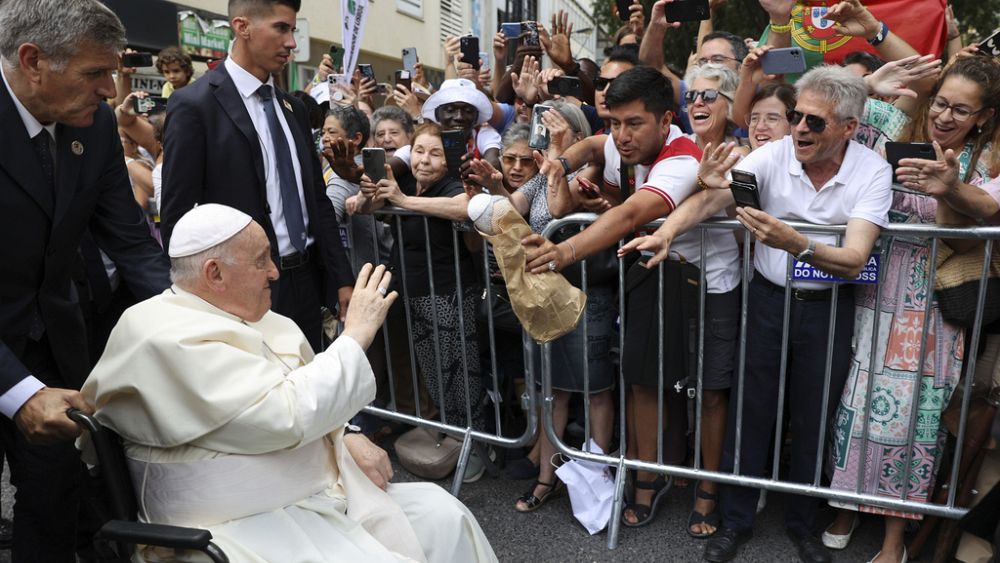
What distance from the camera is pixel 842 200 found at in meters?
3.11

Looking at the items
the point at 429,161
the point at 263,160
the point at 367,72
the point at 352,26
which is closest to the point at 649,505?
the point at 429,161

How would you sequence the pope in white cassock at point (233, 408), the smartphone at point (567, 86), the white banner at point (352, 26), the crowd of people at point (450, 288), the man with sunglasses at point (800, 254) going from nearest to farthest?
the pope in white cassock at point (233, 408) < the crowd of people at point (450, 288) < the man with sunglasses at point (800, 254) < the smartphone at point (567, 86) < the white banner at point (352, 26)

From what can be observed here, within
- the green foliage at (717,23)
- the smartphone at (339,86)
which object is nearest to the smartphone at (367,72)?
the smartphone at (339,86)

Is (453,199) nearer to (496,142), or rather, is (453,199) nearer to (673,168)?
(673,168)

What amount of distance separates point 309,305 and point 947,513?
2915 millimetres

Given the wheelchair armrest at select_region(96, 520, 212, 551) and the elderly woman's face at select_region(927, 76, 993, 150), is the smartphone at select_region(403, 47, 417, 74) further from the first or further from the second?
the wheelchair armrest at select_region(96, 520, 212, 551)

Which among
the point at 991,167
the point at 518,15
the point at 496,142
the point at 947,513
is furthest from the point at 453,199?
the point at 518,15

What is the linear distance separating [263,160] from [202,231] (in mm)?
1148

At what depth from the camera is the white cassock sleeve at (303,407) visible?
216cm

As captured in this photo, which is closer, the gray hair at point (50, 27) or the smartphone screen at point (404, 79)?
the gray hair at point (50, 27)

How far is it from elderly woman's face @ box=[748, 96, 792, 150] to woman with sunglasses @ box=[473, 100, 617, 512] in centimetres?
84

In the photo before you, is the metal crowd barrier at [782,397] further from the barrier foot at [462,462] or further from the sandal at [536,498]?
the barrier foot at [462,462]

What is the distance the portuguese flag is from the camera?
4.29 metres

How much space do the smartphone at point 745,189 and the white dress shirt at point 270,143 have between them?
1.91m
